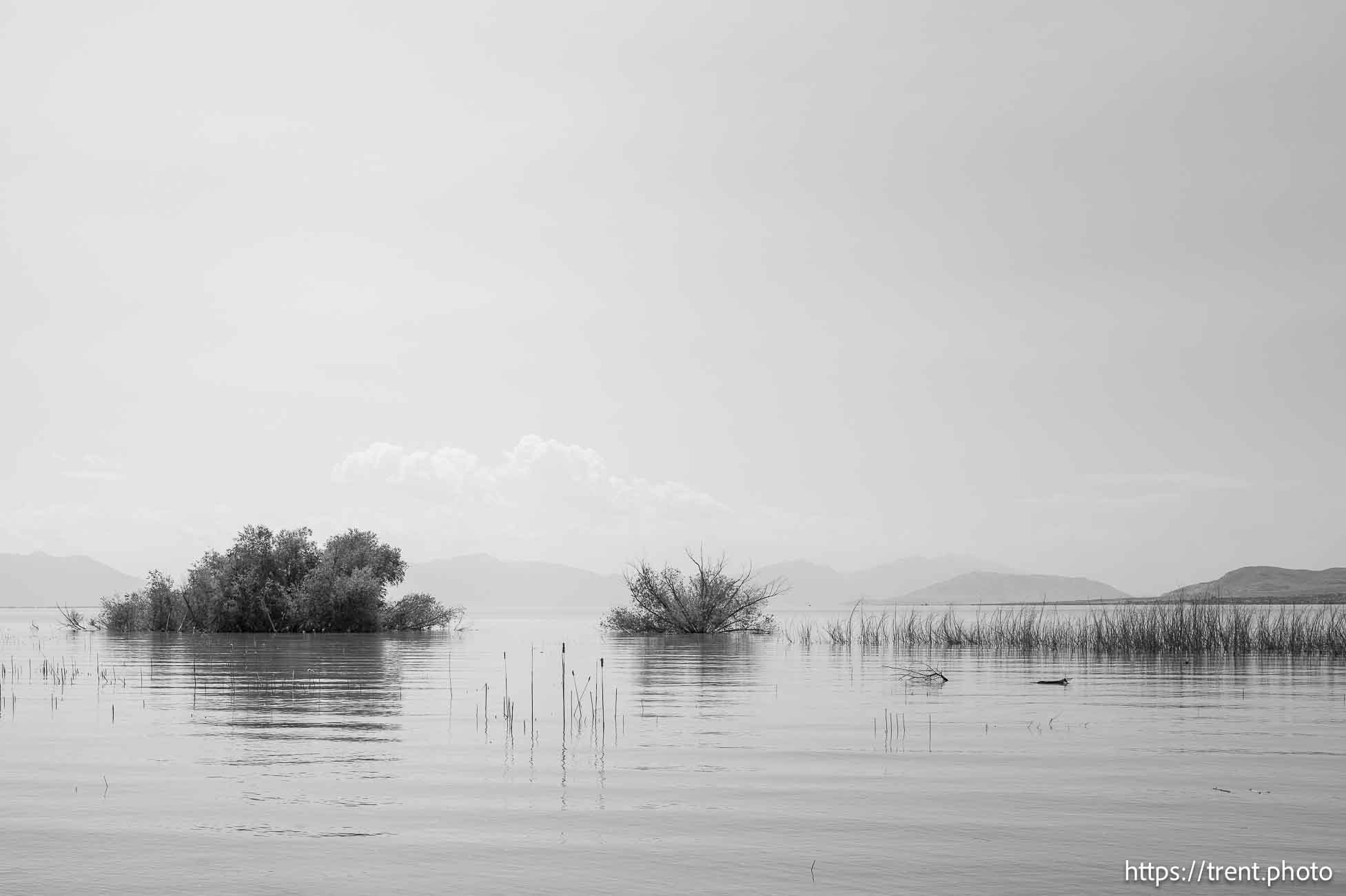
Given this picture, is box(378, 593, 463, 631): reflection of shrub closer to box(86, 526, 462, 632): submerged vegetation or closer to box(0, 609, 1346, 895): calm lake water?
box(86, 526, 462, 632): submerged vegetation

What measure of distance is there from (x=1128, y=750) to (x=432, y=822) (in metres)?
10.1

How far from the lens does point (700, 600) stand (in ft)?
203

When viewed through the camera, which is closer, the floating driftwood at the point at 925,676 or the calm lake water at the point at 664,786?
the calm lake water at the point at 664,786

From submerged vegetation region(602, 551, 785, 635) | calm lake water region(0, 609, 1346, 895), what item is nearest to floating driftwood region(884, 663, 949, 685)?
calm lake water region(0, 609, 1346, 895)

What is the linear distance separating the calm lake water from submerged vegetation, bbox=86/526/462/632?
38.9 m

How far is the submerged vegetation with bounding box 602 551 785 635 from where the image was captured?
61594mm

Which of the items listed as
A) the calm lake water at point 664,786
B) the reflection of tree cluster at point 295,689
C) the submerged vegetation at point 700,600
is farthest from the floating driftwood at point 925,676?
the submerged vegetation at point 700,600

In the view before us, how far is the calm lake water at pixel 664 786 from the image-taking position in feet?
32.9

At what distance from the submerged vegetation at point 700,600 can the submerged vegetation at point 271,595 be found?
43.0ft

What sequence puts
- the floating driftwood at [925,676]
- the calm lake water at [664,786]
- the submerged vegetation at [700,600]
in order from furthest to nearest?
the submerged vegetation at [700,600]
the floating driftwood at [925,676]
the calm lake water at [664,786]

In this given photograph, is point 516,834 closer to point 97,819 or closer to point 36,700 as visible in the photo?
point 97,819

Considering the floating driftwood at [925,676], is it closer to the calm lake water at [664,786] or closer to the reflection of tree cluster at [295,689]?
the calm lake water at [664,786]

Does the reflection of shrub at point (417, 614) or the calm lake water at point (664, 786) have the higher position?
the calm lake water at point (664, 786)

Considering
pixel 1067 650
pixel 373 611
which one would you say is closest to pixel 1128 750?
pixel 1067 650
